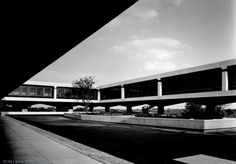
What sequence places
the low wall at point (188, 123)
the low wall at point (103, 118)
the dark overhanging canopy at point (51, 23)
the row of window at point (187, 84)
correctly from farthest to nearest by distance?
1. the row of window at point (187, 84)
2. the low wall at point (103, 118)
3. the low wall at point (188, 123)
4. the dark overhanging canopy at point (51, 23)

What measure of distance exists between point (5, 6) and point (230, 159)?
9.91 meters

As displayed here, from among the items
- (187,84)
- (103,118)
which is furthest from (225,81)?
(103,118)

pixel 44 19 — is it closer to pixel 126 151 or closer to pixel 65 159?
pixel 65 159

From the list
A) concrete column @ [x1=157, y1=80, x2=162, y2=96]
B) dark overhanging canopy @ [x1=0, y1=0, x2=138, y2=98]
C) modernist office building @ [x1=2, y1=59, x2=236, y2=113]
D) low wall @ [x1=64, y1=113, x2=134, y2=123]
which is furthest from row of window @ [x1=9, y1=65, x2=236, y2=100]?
dark overhanging canopy @ [x1=0, y1=0, x2=138, y2=98]

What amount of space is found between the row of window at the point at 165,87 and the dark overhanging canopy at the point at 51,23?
107ft

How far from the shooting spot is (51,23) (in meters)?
4.29

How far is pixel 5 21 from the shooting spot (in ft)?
13.8

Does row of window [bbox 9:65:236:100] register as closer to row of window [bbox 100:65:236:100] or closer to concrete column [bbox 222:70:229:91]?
row of window [bbox 100:65:236:100]

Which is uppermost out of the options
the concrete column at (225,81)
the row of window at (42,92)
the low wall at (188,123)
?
the concrete column at (225,81)

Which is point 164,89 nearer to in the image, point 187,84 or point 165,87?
point 165,87

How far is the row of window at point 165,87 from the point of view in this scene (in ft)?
115

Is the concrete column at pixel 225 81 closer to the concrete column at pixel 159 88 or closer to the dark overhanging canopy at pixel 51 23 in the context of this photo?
the concrete column at pixel 159 88

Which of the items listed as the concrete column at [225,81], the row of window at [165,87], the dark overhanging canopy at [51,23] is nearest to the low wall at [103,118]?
the row of window at [165,87]

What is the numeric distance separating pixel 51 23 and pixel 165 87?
42729 mm
